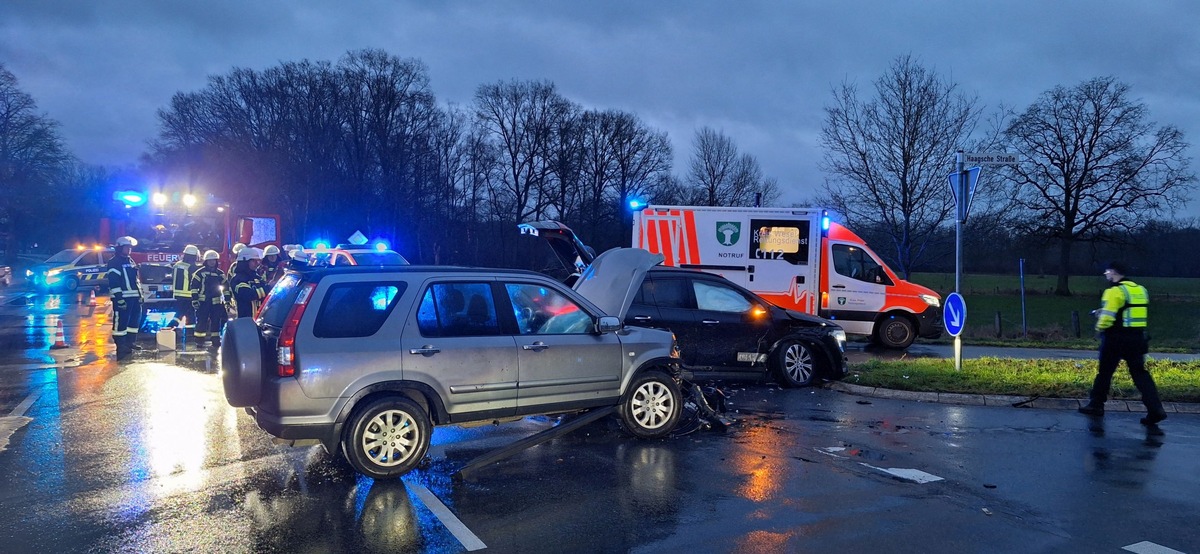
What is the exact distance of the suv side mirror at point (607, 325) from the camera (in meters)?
6.76

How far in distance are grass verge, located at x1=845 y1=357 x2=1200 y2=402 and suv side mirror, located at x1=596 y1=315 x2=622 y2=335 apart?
16.3 feet

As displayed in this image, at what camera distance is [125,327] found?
12.2 m

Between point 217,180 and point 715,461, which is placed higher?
point 217,180

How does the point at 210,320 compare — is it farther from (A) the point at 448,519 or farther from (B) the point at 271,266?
(A) the point at 448,519

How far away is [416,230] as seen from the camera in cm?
5166

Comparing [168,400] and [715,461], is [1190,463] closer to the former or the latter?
[715,461]

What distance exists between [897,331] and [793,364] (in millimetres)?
6662

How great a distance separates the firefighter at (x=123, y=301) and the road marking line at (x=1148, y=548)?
1294 cm

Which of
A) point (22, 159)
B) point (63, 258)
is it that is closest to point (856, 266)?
point (63, 258)

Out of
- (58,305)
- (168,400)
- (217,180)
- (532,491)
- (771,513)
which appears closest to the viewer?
(771,513)

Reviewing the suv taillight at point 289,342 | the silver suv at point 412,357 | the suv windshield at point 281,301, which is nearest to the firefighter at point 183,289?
the suv windshield at point 281,301

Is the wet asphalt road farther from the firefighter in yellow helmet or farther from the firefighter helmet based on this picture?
the firefighter in yellow helmet

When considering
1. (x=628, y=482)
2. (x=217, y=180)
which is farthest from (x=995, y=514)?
(x=217, y=180)

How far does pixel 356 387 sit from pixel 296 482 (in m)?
0.83
